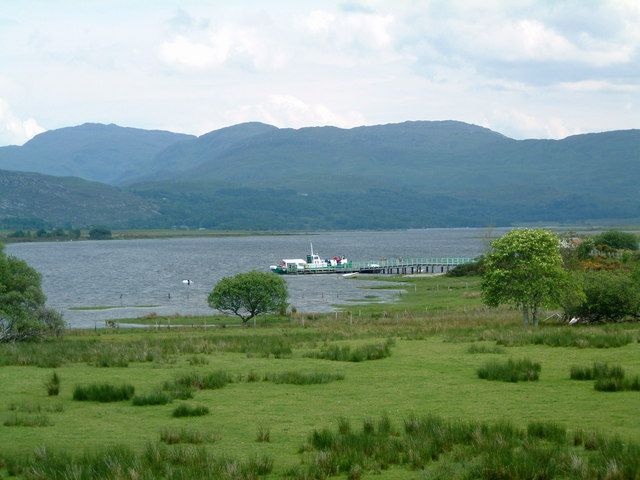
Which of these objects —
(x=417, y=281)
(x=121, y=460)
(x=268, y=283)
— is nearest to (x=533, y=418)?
(x=121, y=460)

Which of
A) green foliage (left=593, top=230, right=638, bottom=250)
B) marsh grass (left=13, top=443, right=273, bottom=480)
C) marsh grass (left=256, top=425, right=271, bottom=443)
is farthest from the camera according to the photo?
green foliage (left=593, top=230, right=638, bottom=250)

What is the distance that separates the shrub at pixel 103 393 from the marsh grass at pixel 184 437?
452cm

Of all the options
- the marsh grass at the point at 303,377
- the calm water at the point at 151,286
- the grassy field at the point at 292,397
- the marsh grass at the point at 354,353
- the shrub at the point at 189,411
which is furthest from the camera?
the calm water at the point at 151,286

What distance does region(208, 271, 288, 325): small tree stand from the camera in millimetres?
54719

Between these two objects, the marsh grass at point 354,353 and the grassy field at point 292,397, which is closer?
the grassy field at point 292,397

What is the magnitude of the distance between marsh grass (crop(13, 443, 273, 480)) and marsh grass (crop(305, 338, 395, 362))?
12378 millimetres

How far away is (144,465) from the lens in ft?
45.3

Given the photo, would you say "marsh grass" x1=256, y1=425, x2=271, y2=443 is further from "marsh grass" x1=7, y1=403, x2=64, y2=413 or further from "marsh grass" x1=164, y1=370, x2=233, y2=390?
"marsh grass" x1=164, y1=370, x2=233, y2=390

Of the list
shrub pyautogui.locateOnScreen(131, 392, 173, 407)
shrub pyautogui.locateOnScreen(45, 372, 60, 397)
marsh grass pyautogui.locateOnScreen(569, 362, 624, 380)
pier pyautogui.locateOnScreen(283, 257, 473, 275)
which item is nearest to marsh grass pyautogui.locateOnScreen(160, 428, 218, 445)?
shrub pyautogui.locateOnScreen(131, 392, 173, 407)

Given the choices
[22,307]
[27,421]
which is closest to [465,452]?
[27,421]

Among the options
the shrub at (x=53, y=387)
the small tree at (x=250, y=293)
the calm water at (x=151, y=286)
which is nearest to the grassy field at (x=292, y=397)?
the shrub at (x=53, y=387)

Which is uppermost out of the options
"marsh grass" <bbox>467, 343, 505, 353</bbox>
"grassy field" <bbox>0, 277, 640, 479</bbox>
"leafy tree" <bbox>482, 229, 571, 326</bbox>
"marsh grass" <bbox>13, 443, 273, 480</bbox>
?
"leafy tree" <bbox>482, 229, 571, 326</bbox>

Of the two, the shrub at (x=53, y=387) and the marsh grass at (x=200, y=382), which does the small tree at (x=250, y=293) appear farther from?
the shrub at (x=53, y=387)

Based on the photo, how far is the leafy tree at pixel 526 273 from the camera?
41969 millimetres
